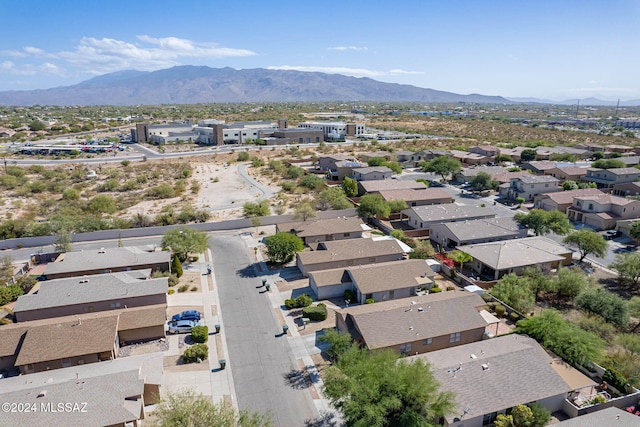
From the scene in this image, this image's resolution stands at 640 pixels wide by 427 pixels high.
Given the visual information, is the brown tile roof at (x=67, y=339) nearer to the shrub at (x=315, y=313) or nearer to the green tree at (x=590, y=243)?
the shrub at (x=315, y=313)

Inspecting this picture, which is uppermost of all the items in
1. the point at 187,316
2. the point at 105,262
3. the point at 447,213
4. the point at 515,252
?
the point at 447,213

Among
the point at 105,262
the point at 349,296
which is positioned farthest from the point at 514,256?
the point at 105,262

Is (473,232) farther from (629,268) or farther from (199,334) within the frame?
(199,334)

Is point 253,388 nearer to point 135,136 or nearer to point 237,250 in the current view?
point 237,250

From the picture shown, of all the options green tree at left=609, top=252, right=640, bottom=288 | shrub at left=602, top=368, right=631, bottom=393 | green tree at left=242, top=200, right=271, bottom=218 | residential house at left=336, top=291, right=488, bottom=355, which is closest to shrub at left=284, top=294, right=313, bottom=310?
residential house at left=336, top=291, right=488, bottom=355

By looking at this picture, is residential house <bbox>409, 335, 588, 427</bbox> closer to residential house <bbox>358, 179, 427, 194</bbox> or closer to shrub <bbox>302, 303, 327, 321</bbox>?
shrub <bbox>302, 303, 327, 321</bbox>

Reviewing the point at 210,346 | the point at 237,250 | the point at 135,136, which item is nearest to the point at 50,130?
the point at 135,136
